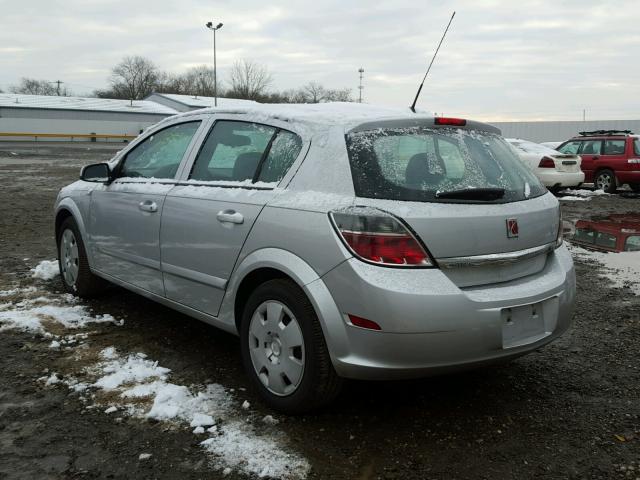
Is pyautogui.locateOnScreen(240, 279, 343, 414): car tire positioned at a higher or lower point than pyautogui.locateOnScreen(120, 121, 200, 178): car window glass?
lower

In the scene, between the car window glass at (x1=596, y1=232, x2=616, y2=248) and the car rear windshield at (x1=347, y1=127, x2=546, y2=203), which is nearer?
the car rear windshield at (x1=347, y1=127, x2=546, y2=203)

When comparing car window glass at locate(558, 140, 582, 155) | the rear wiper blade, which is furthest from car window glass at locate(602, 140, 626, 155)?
the rear wiper blade

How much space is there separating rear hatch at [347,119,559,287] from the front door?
5.31 ft

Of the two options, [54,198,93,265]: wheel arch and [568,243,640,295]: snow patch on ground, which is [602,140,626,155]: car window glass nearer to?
[568,243,640,295]: snow patch on ground

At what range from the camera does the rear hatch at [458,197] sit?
277cm

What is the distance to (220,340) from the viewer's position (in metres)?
4.30

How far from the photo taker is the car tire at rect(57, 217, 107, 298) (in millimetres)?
5008

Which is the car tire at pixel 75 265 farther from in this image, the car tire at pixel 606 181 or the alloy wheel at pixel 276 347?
the car tire at pixel 606 181

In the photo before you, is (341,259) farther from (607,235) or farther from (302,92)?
(302,92)

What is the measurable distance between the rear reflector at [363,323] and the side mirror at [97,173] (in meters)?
2.75

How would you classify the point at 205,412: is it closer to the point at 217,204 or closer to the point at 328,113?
the point at 217,204

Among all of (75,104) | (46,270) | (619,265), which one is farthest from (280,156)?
(75,104)

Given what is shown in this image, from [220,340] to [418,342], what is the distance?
6.65 feet

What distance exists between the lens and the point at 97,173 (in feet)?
15.3
